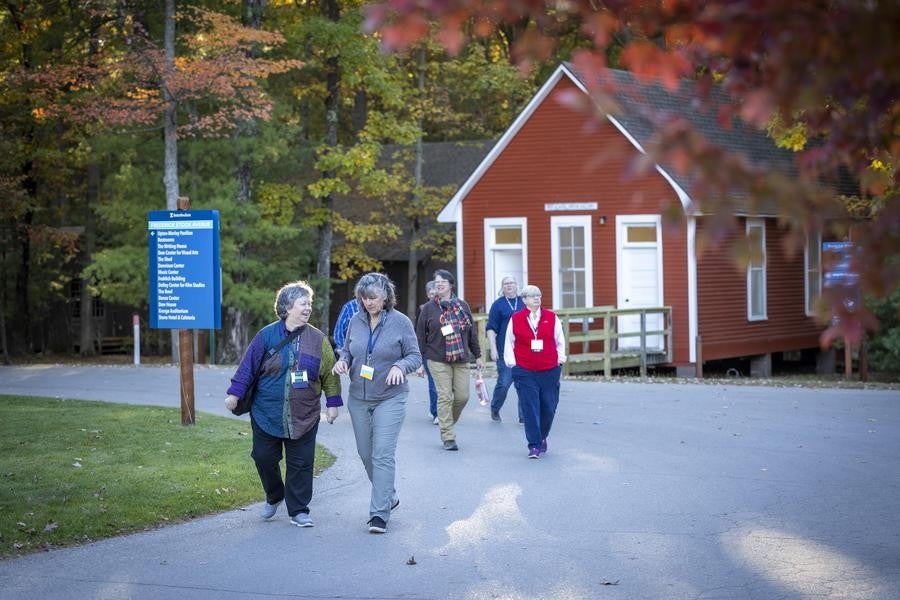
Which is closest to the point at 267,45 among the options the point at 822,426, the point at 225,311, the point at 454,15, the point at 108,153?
the point at 108,153

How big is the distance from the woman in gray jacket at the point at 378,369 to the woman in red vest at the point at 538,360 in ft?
10.9

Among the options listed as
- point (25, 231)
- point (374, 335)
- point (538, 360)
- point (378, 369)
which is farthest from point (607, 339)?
point (25, 231)

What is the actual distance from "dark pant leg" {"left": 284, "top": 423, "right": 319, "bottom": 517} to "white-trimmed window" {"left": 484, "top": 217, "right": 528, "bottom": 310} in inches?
846

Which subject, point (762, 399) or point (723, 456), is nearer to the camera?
point (723, 456)

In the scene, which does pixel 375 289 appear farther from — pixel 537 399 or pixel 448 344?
pixel 448 344

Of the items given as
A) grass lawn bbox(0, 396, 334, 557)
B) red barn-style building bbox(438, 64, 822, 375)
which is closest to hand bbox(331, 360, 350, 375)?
grass lawn bbox(0, 396, 334, 557)

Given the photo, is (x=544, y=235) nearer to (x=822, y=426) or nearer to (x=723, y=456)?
(x=822, y=426)

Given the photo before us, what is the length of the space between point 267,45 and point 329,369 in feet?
74.5

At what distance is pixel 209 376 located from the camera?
24.9m

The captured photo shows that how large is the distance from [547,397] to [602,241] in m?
16.7

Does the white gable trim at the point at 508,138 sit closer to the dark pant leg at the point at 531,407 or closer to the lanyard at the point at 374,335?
the dark pant leg at the point at 531,407

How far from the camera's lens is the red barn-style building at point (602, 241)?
29.4 metres

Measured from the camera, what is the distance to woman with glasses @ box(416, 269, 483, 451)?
14953mm

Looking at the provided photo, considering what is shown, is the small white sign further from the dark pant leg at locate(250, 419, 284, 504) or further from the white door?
the dark pant leg at locate(250, 419, 284, 504)
